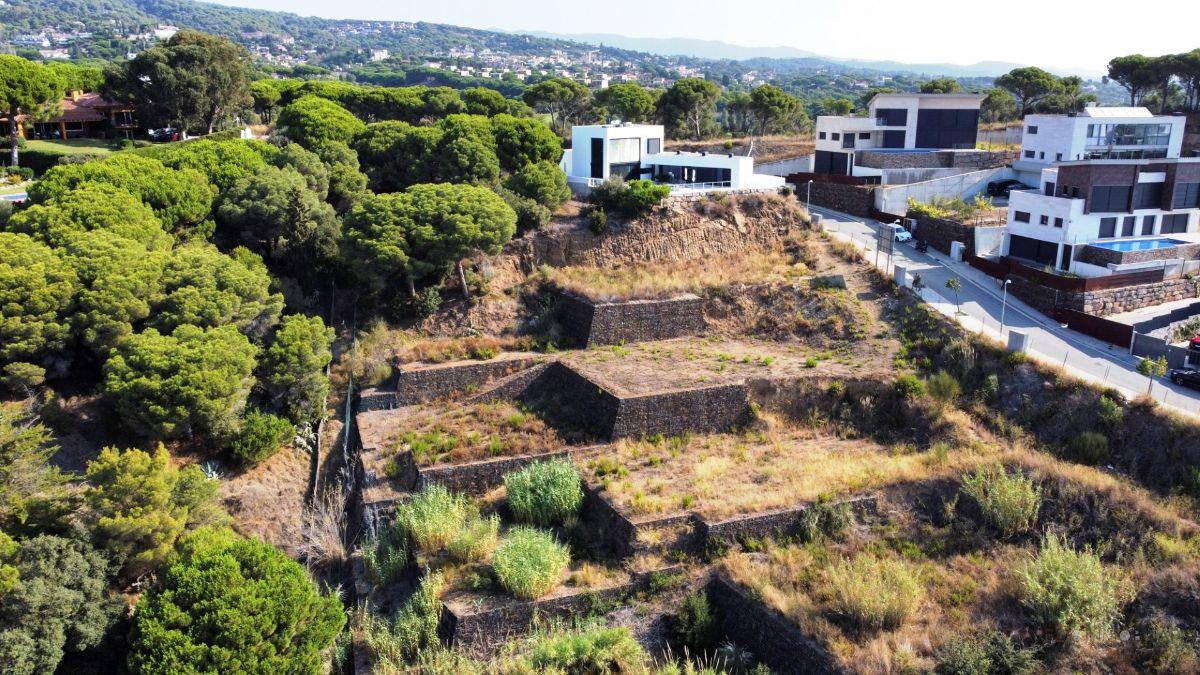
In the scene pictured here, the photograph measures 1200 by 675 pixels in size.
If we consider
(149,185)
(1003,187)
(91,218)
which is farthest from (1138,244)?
(91,218)

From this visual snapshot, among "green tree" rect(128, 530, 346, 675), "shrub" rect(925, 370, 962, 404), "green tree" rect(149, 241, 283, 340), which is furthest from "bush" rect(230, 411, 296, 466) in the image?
"shrub" rect(925, 370, 962, 404)

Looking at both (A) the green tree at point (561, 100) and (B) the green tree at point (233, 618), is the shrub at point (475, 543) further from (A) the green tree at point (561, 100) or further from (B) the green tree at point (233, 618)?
(A) the green tree at point (561, 100)

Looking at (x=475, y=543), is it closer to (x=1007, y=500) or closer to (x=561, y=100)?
(x=1007, y=500)

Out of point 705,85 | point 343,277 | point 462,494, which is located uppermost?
point 705,85

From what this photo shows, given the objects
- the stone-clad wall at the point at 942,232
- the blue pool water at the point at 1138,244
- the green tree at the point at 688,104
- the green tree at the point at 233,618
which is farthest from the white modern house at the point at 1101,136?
the green tree at the point at 233,618

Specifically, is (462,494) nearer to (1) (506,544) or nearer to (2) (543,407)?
(1) (506,544)

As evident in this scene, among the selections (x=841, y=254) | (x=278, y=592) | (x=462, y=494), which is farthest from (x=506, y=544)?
(x=841, y=254)
